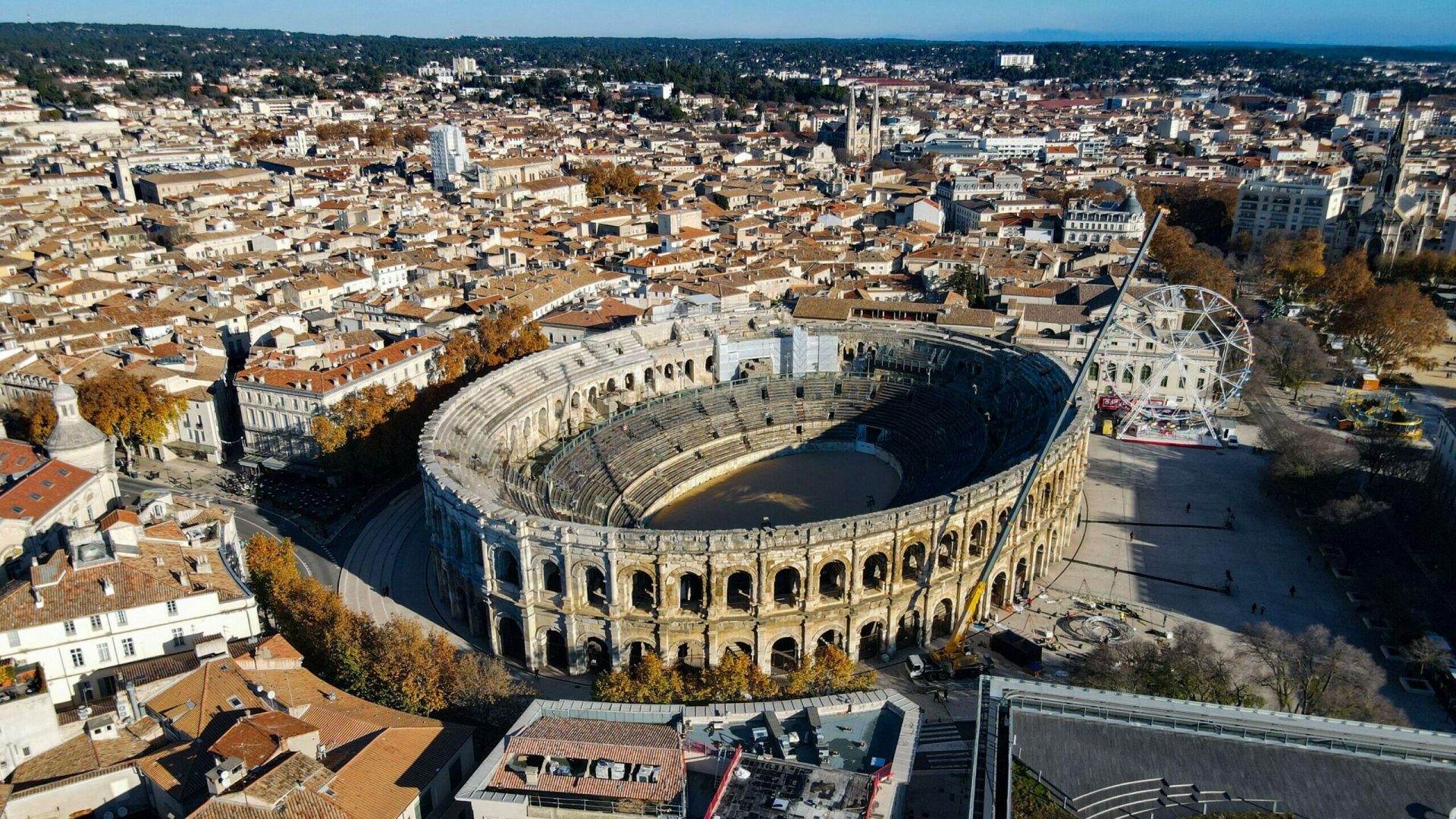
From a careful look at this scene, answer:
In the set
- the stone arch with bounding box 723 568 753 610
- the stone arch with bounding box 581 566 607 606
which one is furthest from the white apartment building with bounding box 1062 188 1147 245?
the stone arch with bounding box 581 566 607 606

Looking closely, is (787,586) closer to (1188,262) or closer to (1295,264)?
(1188,262)

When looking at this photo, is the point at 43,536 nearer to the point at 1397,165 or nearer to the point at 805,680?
the point at 805,680

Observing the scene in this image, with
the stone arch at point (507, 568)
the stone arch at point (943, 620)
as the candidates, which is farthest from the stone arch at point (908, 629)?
the stone arch at point (507, 568)

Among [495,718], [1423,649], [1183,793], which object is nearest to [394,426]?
[495,718]

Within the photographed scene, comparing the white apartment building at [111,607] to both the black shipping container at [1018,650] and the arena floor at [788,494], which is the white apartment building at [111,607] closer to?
the arena floor at [788,494]

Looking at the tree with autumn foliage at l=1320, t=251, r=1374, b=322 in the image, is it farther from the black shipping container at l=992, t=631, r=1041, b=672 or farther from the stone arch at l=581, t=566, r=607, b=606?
the stone arch at l=581, t=566, r=607, b=606

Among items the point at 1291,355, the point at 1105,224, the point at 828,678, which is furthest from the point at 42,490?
the point at 1105,224
